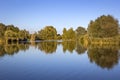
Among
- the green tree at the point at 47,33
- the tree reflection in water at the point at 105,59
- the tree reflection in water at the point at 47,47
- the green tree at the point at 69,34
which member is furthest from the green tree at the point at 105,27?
the green tree at the point at 47,33

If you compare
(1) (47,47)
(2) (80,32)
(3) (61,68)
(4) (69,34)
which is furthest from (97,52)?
(2) (80,32)

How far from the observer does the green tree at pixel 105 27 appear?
208 feet

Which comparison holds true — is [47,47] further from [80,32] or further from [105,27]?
[80,32]

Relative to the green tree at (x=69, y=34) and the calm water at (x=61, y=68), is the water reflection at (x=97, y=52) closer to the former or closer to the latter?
the calm water at (x=61, y=68)

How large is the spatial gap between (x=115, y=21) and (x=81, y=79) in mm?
55085

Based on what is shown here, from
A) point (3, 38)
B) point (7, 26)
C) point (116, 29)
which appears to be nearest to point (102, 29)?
point (116, 29)

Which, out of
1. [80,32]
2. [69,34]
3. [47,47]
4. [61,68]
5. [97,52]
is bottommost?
[61,68]

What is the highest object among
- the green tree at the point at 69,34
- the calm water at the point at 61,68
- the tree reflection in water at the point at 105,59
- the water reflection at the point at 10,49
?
the green tree at the point at 69,34

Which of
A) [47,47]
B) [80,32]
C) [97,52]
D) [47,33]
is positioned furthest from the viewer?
[80,32]

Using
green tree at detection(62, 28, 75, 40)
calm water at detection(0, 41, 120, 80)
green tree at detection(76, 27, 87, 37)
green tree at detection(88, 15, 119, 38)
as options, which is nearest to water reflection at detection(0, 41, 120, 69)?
calm water at detection(0, 41, 120, 80)

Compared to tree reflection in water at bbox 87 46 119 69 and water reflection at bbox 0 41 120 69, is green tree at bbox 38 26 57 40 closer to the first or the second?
water reflection at bbox 0 41 120 69

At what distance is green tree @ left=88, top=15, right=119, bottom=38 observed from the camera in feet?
208

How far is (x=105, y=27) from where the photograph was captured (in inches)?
2511

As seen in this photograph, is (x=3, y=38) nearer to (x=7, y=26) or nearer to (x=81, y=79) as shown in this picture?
(x=7, y=26)
